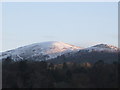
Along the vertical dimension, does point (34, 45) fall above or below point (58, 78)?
below

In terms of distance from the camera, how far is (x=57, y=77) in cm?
4712

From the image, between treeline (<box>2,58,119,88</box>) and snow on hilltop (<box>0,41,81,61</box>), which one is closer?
treeline (<box>2,58,119,88</box>)

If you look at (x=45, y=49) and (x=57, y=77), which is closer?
(x=57, y=77)

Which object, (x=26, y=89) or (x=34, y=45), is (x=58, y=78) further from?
(x=34, y=45)

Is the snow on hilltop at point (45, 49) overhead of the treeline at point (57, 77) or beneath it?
beneath

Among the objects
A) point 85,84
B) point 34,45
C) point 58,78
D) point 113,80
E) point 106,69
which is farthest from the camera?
point 34,45

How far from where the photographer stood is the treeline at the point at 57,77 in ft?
136

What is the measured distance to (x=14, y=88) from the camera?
136 ft

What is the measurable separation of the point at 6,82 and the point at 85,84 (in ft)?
30.0

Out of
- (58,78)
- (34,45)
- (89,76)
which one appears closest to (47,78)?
(58,78)

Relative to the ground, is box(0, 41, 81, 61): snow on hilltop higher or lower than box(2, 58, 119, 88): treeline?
lower

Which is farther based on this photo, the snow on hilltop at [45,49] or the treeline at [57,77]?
the snow on hilltop at [45,49]

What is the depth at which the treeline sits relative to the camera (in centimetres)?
4139

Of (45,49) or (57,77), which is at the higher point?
(57,77)
